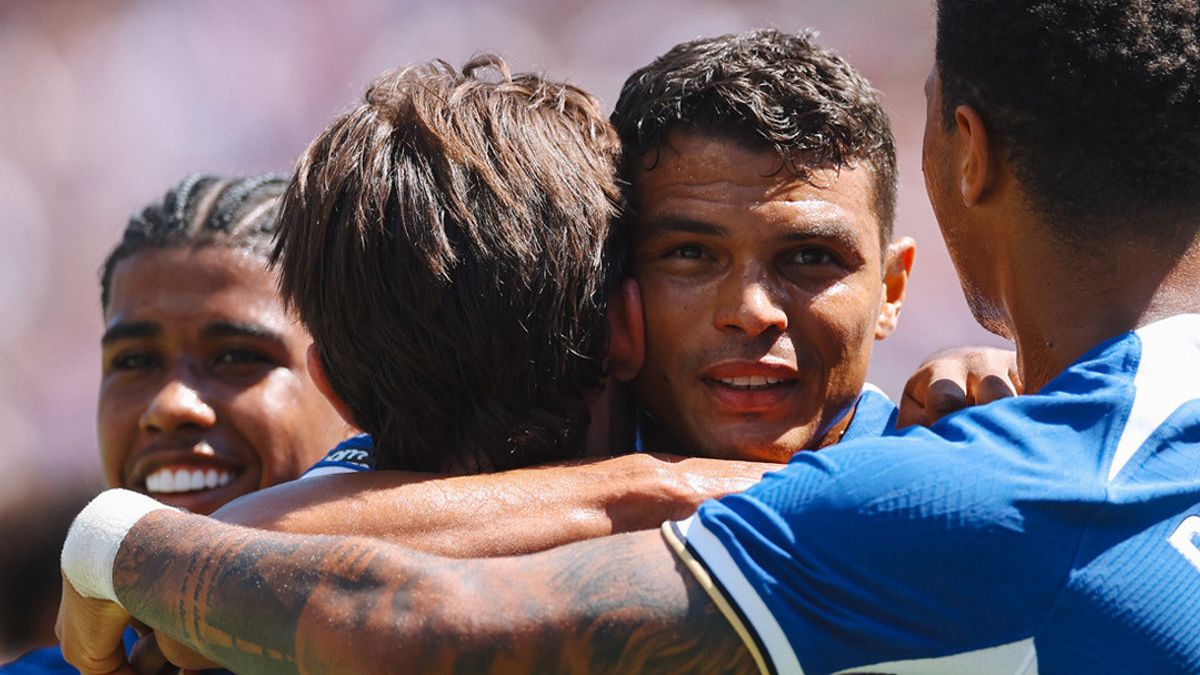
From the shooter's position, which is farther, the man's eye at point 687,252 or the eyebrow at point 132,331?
the eyebrow at point 132,331

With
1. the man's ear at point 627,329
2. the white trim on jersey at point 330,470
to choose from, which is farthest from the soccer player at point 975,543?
the man's ear at point 627,329

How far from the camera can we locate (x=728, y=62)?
301 cm

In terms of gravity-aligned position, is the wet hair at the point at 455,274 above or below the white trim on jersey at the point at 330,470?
above

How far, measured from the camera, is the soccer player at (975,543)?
194cm

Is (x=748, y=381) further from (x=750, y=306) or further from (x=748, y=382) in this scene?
(x=750, y=306)

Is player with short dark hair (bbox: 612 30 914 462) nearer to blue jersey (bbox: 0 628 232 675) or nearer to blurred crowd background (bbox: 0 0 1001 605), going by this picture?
blue jersey (bbox: 0 628 232 675)

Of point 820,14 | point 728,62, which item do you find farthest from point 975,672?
point 820,14

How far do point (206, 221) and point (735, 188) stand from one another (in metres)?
2.21

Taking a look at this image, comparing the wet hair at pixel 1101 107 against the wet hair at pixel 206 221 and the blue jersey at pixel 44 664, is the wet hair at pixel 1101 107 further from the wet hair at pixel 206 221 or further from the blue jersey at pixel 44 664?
the blue jersey at pixel 44 664

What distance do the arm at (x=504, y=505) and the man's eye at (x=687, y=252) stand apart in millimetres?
506

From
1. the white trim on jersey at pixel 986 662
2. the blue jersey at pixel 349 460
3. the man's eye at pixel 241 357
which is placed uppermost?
the white trim on jersey at pixel 986 662

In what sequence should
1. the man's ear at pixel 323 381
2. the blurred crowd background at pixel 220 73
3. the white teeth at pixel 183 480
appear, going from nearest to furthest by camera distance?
the man's ear at pixel 323 381 → the white teeth at pixel 183 480 → the blurred crowd background at pixel 220 73

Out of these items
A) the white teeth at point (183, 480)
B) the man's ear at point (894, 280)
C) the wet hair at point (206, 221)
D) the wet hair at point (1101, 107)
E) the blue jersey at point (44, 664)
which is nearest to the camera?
the wet hair at point (1101, 107)

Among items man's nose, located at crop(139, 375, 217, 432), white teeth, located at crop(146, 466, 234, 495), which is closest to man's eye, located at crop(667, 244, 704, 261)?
man's nose, located at crop(139, 375, 217, 432)
